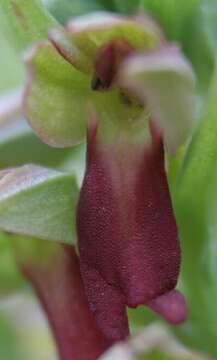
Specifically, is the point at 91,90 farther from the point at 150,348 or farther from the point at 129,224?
the point at 150,348

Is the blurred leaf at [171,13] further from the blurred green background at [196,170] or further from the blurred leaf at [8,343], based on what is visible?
the blurred leaf at [8,343]

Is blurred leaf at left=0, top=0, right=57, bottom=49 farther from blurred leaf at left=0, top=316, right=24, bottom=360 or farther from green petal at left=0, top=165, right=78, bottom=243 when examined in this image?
blurred leaf at left=0, top=316, right=24, bottom=360

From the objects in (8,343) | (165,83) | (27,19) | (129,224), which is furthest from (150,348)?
(8,343)

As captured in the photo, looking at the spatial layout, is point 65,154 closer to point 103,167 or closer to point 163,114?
point 103,167

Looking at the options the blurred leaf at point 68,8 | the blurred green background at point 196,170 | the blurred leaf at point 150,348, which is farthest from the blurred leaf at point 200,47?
the blurred leaf at point 150,348

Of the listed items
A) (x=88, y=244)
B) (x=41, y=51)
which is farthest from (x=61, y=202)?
(x=41, y=51)

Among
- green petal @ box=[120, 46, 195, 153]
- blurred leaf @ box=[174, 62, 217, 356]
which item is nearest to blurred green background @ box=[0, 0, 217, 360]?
blurred leaf @ box=[174, 62, 217, 356]
